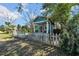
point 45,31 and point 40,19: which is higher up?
point 40,19

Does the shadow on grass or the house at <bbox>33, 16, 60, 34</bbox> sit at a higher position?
the house at <bbox>33, 16, 60, 34</bbox>

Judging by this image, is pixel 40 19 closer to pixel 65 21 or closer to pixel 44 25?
pixel 44 25

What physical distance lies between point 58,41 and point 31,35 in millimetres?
325

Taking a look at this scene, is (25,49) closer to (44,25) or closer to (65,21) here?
(44,25)

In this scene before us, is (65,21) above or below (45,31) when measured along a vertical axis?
above

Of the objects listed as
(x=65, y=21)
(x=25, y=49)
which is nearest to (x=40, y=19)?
(x=65, y=21)

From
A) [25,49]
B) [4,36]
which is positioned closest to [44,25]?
[25,49]

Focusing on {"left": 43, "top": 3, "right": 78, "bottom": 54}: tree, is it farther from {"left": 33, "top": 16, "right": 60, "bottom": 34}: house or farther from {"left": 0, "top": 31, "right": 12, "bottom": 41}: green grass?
{"left": 0, "top": 31, "right": 12, "bottom": 41}: green grass

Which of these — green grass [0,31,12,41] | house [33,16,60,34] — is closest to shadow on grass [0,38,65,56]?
green grass [0,31,12,41]

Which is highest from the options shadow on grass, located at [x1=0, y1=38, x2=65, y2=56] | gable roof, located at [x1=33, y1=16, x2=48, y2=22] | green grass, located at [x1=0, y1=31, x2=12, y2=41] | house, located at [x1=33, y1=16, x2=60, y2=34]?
gable roof, located at [x1=33, y1=16, x2=48, y2=22]

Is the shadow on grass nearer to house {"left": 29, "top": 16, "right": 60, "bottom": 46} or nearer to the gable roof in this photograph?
house {"left": 29, "top": 16, "right": 60, "bottom": 46}

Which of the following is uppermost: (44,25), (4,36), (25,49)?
(44,25)

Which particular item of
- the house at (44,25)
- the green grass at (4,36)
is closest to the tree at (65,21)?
the house at (44,25)

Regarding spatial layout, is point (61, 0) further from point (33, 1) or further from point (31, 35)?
point (31, 35)
